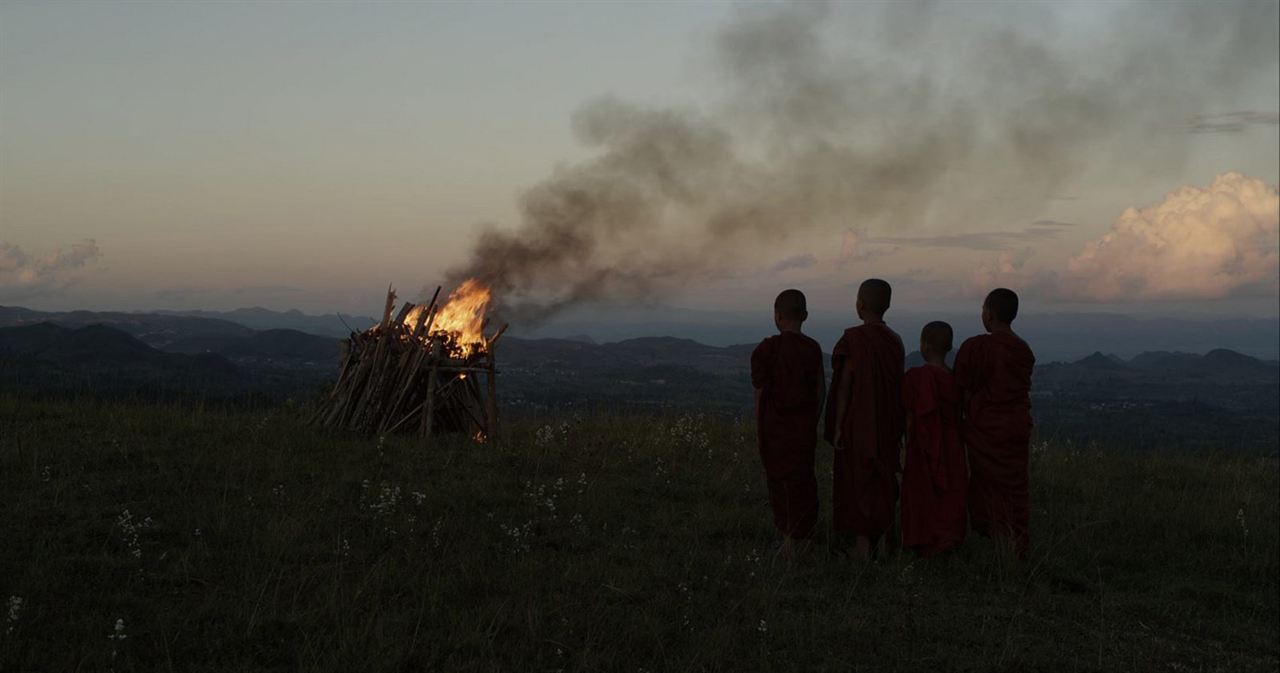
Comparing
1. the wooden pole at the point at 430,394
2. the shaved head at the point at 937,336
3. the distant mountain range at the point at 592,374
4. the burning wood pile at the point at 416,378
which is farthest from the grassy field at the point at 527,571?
the distant mountain range at the point at 592,374

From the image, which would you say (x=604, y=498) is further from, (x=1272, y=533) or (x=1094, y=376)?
(x=1094, y=376)

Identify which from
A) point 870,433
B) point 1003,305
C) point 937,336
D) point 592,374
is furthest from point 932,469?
point 592,374

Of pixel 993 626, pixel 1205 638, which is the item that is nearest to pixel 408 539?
pixel 993 626

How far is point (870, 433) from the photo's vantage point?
8.14 metres

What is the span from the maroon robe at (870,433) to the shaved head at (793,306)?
1.51 feet

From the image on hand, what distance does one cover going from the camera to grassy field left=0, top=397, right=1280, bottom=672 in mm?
5633

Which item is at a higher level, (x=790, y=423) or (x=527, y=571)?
(x=790, y=423)

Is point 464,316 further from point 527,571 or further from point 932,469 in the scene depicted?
point 932,469

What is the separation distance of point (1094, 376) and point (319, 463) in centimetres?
15191

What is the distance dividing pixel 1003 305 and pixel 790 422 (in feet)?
8.02

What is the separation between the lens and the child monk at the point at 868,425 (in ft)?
26.8

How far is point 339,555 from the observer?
285 inches

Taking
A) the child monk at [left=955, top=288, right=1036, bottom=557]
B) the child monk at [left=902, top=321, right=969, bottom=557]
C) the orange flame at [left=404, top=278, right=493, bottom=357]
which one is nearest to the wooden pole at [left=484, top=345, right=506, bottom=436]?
the orange flame at [left=404, top=278, right=493, bottom=357]

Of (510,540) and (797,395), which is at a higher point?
(797,395)
